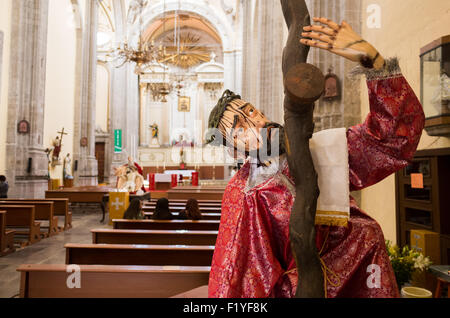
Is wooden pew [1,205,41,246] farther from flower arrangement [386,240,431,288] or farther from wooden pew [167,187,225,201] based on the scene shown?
flower arrangement [386,240,431,288]

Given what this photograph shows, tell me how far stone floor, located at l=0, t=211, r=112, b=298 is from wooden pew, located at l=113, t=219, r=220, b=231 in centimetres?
120

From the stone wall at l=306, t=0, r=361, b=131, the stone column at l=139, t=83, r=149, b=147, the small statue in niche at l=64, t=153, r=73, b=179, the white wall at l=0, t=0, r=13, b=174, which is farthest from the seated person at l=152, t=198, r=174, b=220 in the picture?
the stone column at l=139, t=83, r=149, b=147

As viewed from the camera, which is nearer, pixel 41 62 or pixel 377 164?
pixel 377 164

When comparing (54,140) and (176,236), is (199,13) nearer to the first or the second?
(54,140)

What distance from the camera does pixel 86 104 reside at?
13.8 meters

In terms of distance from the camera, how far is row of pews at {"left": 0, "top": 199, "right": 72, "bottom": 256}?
470 cm

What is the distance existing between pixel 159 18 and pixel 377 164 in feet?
73.1

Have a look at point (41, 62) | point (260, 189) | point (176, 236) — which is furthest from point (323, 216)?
point (41, 62)

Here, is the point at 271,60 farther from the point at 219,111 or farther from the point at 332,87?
the point at 219,111

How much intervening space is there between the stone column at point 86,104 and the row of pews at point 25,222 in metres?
7.16

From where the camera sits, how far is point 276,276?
0.92 meters

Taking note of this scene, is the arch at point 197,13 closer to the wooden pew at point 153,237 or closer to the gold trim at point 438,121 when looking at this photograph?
the wooden pew at point 153,237

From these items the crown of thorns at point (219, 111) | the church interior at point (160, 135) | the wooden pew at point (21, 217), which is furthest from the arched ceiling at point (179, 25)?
the crown of thorns at point (219, 111)

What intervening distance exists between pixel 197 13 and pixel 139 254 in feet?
67.1
